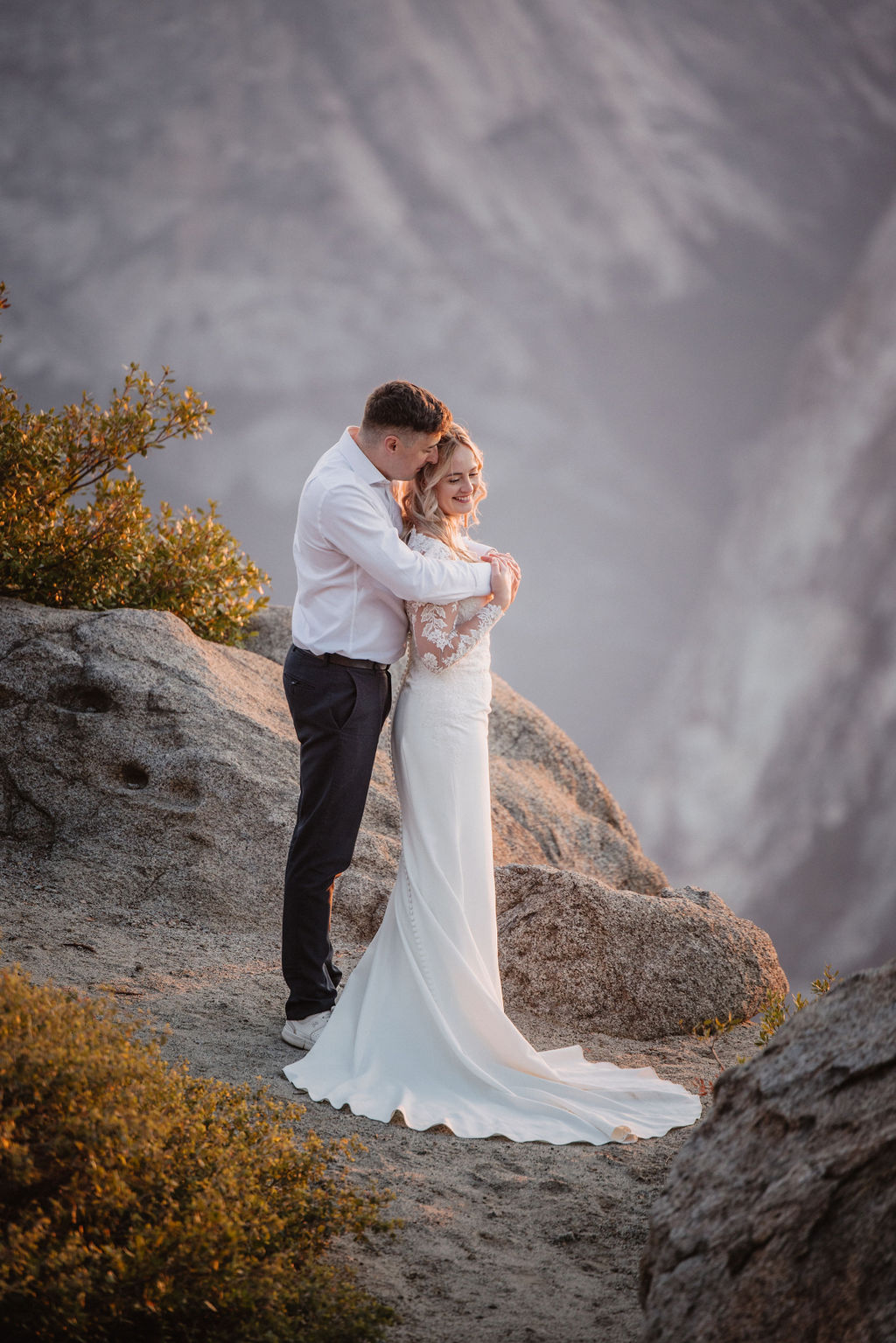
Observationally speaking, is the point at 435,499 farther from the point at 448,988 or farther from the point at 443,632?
the point at 448,988

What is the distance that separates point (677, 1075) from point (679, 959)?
67 centimetres

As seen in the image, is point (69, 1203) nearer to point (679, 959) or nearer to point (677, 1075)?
point (677, 1075)

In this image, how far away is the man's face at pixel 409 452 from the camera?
3936 millimetres

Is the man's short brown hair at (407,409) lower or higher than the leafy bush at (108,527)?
lower

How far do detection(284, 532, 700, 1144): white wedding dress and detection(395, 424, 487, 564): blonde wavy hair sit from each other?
81 millimetres

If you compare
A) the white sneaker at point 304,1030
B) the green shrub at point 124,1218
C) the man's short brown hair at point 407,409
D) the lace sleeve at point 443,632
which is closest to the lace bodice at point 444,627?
the lace sleeve at point 443,632

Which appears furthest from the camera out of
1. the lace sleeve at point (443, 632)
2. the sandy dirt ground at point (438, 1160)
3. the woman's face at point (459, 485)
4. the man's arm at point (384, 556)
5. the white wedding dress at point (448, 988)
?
the woman's face at point (459, 485)

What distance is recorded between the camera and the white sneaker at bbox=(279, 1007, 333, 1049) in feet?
13.1

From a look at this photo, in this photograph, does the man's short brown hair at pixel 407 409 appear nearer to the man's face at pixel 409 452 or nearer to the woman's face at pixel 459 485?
the man's face at pixel 409 452

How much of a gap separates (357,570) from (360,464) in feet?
1.38

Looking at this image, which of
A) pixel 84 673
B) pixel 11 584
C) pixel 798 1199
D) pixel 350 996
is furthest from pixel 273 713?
pixel 798 1199

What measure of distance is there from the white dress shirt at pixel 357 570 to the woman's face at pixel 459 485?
0.68 ft

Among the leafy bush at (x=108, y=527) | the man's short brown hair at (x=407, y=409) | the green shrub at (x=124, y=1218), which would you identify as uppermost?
the leafy bush at (x=108, y=527)

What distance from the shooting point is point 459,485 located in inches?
161
